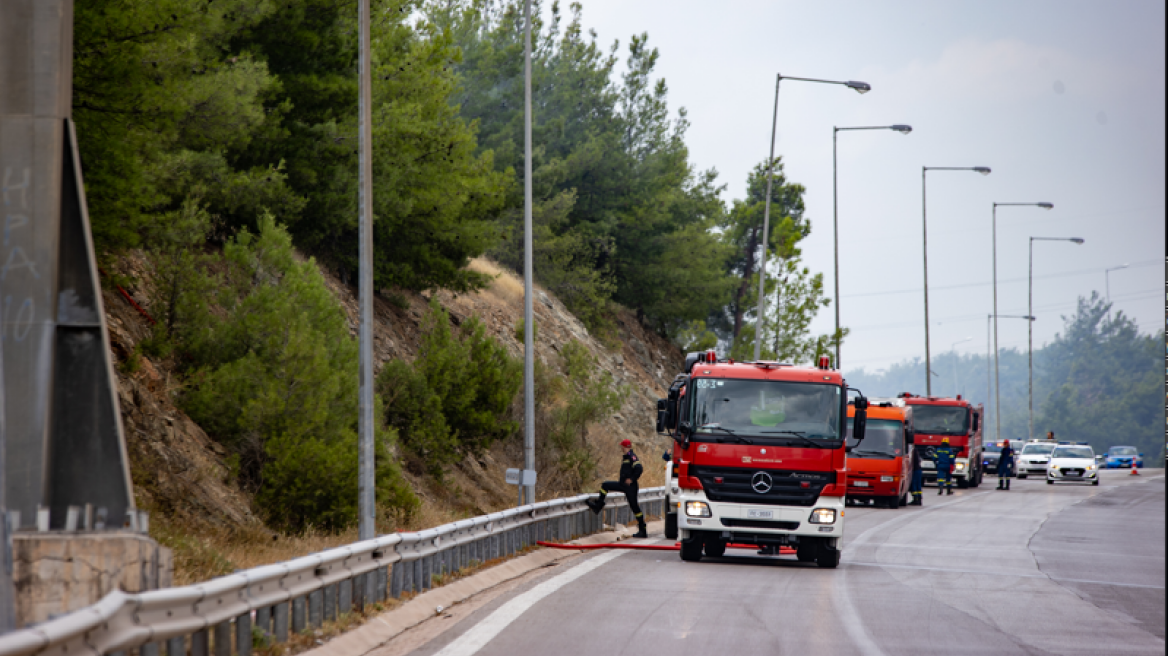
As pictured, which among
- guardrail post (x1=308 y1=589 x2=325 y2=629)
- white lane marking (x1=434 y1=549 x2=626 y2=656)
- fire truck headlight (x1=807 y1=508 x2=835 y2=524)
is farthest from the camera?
fire truck headlight (x1=807 y1=508 x2=835 y2=524)

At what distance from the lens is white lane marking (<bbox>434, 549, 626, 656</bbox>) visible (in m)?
9.41

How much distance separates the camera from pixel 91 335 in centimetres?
950

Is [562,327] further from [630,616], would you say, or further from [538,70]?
[630,616]

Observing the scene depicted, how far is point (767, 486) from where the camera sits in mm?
17000

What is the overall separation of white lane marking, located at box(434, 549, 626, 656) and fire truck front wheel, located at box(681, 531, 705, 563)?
1.63 m

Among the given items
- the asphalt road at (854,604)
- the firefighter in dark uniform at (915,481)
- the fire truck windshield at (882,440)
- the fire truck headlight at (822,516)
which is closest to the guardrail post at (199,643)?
the asphalt road at (854,604)

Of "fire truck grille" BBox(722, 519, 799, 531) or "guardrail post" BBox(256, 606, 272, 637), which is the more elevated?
"guardrail post" BBox(256, 606, 272, 637)

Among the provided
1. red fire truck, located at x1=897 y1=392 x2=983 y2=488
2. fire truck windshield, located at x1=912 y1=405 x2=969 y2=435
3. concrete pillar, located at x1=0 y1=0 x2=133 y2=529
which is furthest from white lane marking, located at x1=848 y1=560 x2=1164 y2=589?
fire truck windshield, located at x1=912 y1=405 x2=969 y2=435

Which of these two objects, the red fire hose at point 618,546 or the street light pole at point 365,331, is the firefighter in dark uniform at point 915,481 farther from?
the street light pole at point 365,331

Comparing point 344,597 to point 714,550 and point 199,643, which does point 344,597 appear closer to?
point 199,643

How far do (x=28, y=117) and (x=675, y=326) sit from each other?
1866 inches

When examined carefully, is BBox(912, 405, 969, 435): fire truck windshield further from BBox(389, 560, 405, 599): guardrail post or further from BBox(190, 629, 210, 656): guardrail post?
BBox(190, 629, 210, 656): guardrail post

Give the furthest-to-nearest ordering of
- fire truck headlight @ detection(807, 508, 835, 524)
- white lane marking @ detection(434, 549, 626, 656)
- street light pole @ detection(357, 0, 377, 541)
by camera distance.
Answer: fire truck headlight @ detection(807, 508, 835, 524), street light pole @ detection(357, 0, 377, 541), white lane marking @ detection(434, 549, 626, 656)

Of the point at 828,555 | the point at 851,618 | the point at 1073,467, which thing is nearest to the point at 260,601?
the point at 851,618
